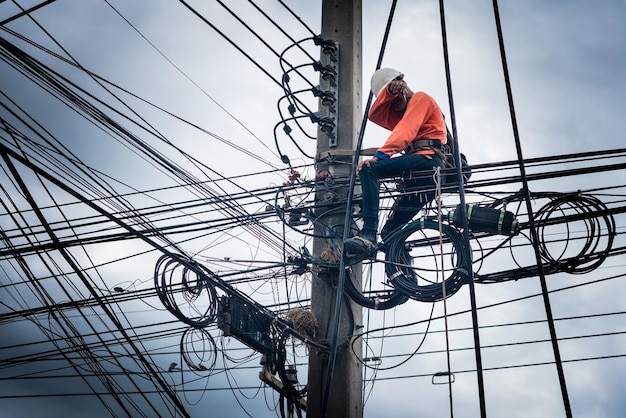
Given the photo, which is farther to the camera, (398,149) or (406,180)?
(406,180)

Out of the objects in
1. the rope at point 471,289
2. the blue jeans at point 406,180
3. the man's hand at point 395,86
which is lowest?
the rope at point 471,289

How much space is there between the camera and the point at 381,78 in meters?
6.82

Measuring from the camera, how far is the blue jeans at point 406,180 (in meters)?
6.28

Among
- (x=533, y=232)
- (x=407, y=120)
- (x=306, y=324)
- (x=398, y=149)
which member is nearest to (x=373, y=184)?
(x=398, y=149)

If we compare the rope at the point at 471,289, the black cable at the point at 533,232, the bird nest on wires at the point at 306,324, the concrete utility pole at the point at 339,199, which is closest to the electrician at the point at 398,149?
the concrete utility pole at the point at 339,199

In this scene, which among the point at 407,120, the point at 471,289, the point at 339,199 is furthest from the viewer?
the point at 339,199

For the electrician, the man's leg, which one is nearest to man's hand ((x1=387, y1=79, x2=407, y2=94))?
the electrician

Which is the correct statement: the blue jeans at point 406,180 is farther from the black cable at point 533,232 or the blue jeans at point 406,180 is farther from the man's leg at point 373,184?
the black cable at point 533,232

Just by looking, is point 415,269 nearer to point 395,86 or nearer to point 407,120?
point 407,120

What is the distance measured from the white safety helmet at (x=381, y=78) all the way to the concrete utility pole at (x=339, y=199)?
494mm

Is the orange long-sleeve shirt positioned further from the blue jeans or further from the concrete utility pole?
the concrete utility pole

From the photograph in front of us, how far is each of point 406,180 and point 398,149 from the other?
41cm

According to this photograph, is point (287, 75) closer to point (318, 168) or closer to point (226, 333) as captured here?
point (318, 168)

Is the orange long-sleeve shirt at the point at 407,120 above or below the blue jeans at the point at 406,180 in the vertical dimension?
above
